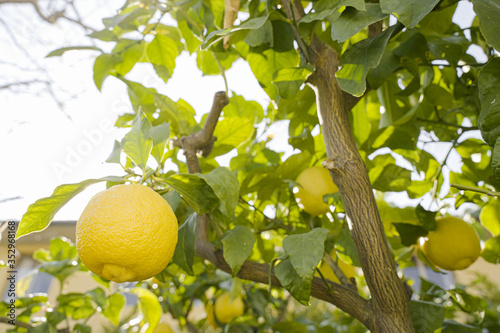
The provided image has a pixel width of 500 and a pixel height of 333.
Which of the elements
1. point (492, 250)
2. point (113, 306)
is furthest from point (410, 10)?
point (113, 306)

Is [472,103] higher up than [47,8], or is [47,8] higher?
[47,8]

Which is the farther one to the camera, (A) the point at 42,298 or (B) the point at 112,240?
(A) the point at 42,298

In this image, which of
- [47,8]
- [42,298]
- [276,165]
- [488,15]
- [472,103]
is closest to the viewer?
[488,15]

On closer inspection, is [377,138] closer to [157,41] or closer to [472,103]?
[472,103]

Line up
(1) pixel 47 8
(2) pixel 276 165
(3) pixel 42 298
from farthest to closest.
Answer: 1. (1) pixel 47 8
2. (3) pixel 42 298
3. (2) pixel 276 165

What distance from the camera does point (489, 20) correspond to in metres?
0.48

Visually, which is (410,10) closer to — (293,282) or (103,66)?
(293,282)

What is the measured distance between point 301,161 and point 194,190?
0.37 meters

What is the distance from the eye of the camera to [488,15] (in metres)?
0.48

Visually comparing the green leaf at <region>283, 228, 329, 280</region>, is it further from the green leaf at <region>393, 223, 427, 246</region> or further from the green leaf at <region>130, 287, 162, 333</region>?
the green leaf at <region>130, 287, 162, 333</region>

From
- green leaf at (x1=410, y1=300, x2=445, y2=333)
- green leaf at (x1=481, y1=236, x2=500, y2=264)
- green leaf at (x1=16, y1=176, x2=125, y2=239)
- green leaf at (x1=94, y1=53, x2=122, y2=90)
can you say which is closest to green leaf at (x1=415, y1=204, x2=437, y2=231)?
green leaf at (x1=410, y1=300, x2=445, y2=333)

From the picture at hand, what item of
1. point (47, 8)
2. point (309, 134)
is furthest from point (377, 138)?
point (47, 8)

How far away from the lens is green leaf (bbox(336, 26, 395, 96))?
575 mm

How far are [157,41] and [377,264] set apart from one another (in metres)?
0.77
